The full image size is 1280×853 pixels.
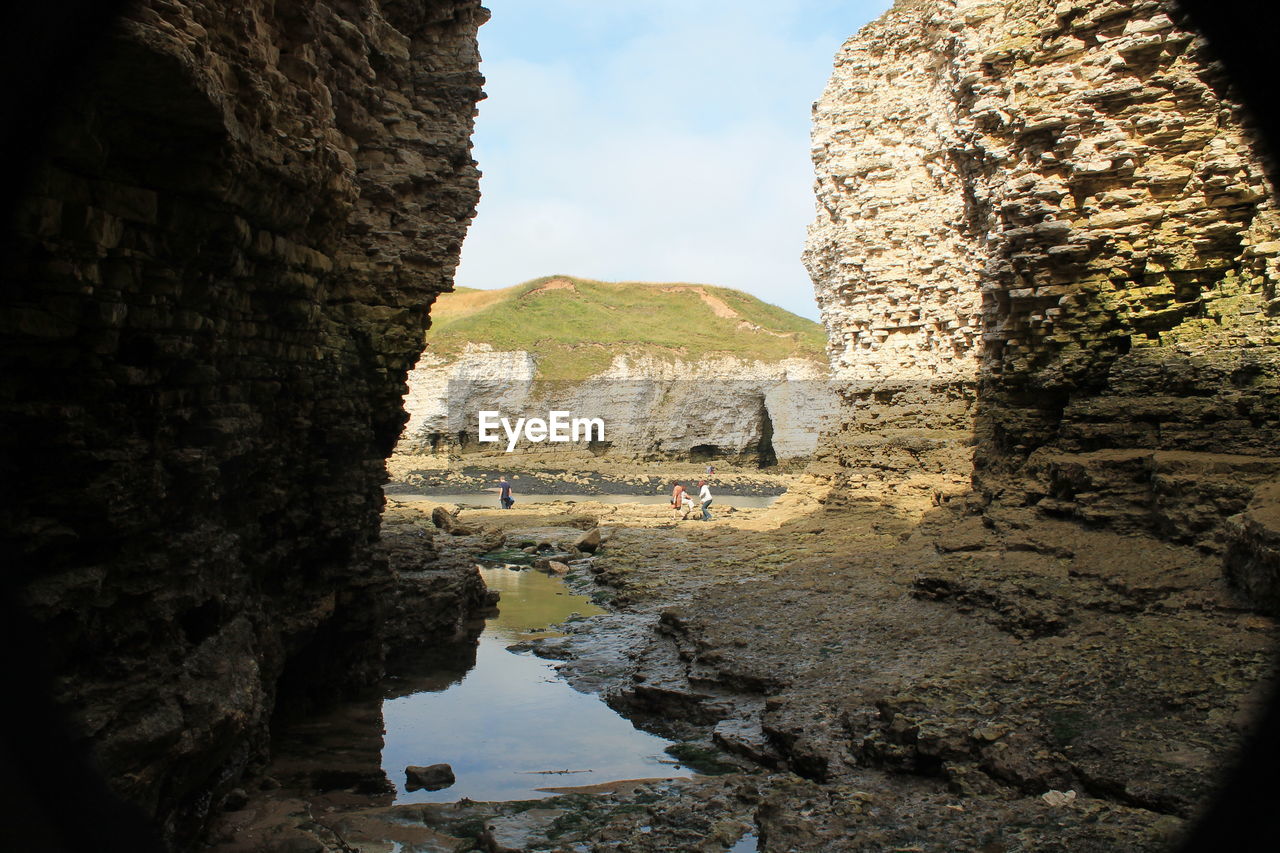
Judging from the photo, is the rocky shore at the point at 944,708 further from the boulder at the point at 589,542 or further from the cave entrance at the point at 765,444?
the cave entrance at the point at 765,444

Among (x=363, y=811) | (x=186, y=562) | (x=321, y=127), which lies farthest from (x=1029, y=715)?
(x=321, y=127)

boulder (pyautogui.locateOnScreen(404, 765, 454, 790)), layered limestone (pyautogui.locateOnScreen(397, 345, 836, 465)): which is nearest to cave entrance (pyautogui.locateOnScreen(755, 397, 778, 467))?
layered limestone (pyautogui.locateOnScreen(397, 345, 836, 465))

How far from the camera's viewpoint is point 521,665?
14.1 metres

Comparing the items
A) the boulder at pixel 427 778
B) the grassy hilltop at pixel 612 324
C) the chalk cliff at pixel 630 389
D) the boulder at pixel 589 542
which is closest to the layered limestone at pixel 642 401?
the chalk cliff at pixel 630 389

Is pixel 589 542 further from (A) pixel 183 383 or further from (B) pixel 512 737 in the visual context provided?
(A) pixel 183 383

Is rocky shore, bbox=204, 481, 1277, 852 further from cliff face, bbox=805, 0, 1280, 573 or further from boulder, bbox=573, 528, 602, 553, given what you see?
boulder, bbox=573, 528, 602, 553

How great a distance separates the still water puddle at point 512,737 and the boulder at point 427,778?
90 millimetres

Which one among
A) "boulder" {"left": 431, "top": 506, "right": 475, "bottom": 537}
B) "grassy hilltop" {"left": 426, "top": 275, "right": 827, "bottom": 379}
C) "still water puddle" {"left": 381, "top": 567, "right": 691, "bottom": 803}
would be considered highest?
"grassy hilltop" {"left": 426, "top": 275, "right": 827, "bottom": 379}

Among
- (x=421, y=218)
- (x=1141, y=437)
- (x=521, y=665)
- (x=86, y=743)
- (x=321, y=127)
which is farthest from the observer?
(x=521, y=665)

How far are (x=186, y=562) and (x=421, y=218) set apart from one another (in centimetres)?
726

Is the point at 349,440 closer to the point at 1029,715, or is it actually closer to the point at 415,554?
the point at 415,554

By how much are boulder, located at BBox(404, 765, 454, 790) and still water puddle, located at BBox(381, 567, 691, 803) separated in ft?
0.29

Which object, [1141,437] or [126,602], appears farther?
[1141,437]

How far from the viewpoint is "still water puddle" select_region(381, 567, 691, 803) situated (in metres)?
9.59
